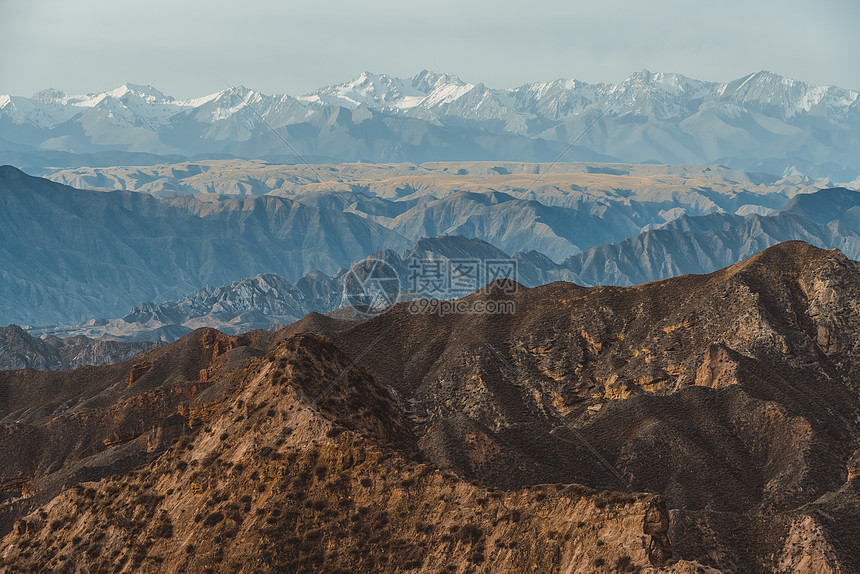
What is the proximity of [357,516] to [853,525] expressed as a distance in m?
48.3

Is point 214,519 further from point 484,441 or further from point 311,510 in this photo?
point 484,441

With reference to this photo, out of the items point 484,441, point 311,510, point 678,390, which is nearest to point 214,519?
point 311,510

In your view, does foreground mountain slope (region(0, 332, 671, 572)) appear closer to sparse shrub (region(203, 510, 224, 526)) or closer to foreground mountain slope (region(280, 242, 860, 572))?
sparse shrub (region(203, 510, 224, 526))

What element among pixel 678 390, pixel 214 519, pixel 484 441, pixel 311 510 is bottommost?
pixel 678 390

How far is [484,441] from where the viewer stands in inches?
3748

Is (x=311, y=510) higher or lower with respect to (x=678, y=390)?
higher

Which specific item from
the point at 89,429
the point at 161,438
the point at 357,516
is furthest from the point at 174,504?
the point at 89,429

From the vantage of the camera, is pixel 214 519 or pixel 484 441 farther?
pixel 484 441

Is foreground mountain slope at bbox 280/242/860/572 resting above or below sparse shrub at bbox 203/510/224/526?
below

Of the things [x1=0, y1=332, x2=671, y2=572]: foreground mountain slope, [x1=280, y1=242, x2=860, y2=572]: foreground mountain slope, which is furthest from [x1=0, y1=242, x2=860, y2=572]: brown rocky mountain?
[x1=280, y1=242, x2=860, y2=572]: foreground mountain slope

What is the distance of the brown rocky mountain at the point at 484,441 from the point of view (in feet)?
150

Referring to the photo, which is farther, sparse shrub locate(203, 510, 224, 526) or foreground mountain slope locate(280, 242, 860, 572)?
foreground mountain slope locate(280, 242, 860, 572)

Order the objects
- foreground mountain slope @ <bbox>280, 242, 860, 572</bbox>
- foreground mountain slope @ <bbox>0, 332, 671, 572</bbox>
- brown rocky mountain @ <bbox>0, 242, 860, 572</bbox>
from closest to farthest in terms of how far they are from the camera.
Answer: foreground mountain slope @ <bbox>0, 332, 671, 572</bbox>
brown rocky mountain @ <bbox>0, 242, 860, 572</bbox>
foreground mountain slope @ <bbox>280, 242, 860, 572</bbox>

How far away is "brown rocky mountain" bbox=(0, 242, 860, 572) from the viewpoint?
45.7 m
